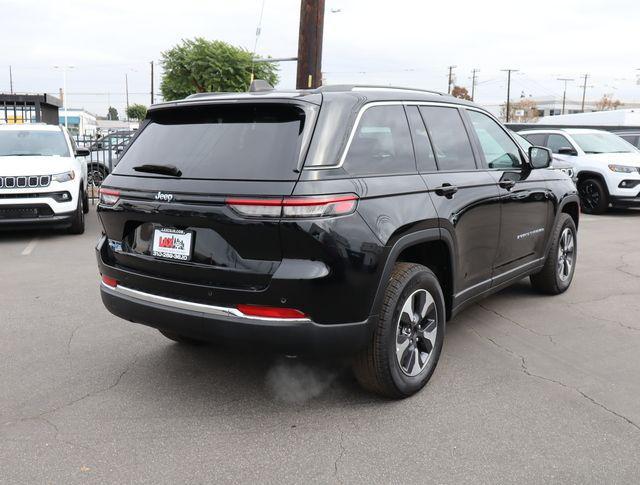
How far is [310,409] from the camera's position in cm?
354

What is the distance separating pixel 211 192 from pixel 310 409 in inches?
52.8

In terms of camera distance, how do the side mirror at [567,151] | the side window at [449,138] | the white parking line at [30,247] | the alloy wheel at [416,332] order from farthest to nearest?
the side mirror at [567,151] → the white parking line at [30,247] → the side window at [449,138] → the alloy wheel at [416,332]

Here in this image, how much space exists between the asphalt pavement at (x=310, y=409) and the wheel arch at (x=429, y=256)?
0.60m

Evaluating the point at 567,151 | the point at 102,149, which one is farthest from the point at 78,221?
the point at 567,151

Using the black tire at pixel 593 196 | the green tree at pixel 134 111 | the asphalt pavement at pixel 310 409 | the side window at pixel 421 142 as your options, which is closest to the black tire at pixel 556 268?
the asphalt pavement at pixel 310 409

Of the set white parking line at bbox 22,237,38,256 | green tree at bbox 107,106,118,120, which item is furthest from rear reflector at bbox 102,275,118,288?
green tree at bbox 107,106,118,120

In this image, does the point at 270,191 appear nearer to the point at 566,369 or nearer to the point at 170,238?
the point at 170,238

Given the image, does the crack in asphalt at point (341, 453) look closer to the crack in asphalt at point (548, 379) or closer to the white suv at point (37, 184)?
the crack in asphalt at point (548, 379)

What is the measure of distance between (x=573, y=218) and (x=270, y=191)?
4170mm

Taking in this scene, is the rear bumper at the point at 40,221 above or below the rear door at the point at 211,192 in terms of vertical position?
below

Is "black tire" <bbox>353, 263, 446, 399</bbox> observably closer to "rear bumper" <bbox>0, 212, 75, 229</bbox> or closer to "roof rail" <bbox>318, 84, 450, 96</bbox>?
"roof rail" <bbox>318, 84, 450, 96</bbox>

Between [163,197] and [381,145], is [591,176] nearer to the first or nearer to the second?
[381,145]

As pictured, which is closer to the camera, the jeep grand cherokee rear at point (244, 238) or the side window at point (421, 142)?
the jeep grand cherokee rear at point (244, 238)

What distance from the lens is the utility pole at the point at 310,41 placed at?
37.6 feet
